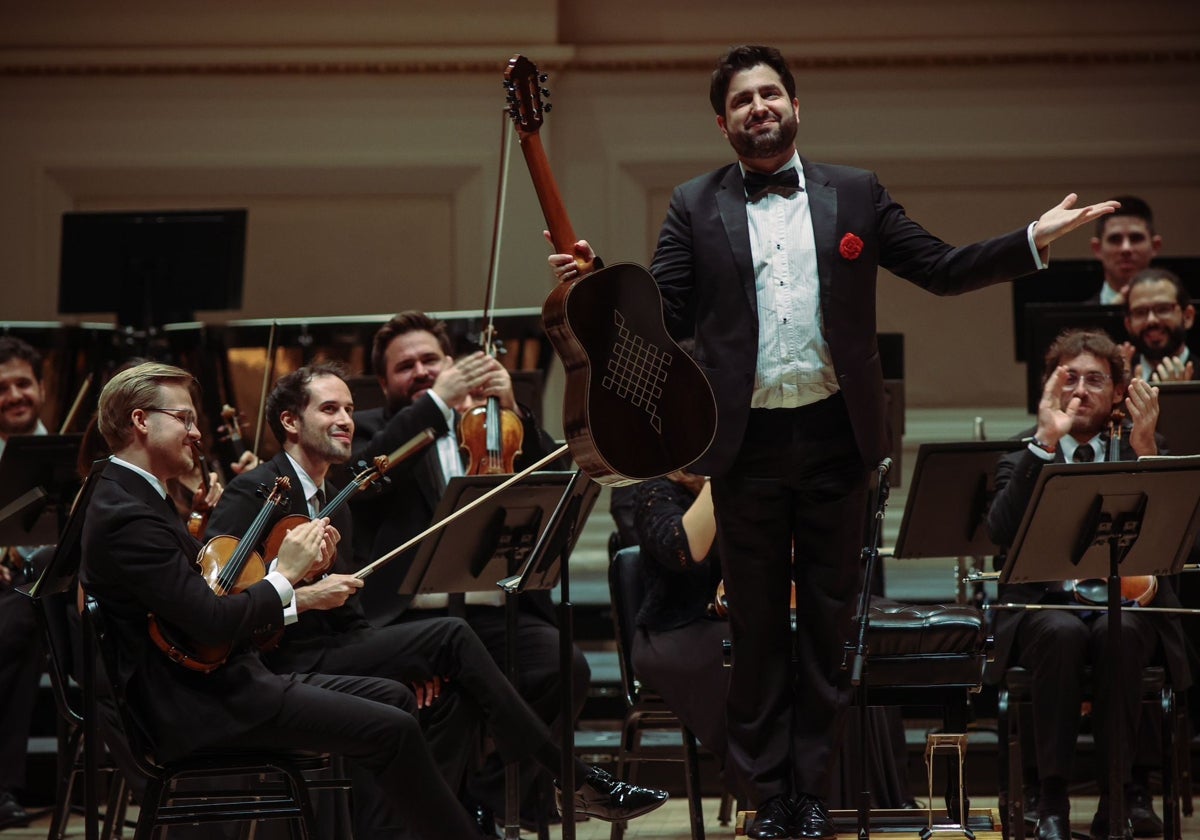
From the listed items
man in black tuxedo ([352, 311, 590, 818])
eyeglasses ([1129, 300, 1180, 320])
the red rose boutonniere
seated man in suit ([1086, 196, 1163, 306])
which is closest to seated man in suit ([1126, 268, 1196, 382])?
eyeglasses ([1129, 300, 1180, 320])

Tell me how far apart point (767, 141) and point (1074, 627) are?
167 centimetres

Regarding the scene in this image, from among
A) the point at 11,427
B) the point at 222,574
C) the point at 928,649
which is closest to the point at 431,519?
the point at 222,574

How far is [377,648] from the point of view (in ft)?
12.6

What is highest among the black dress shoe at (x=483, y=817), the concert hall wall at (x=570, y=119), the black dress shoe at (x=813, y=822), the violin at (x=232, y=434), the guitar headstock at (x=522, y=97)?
the concert hall wall at (x=570, y=119)

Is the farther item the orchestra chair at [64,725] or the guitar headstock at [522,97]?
the orchestra chair at [64,725]

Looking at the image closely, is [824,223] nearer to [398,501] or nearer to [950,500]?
[950,500]

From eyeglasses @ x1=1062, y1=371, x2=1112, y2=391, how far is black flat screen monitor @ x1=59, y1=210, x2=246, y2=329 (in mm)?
2723

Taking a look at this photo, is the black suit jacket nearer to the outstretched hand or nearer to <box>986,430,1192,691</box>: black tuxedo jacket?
the outstretched hand

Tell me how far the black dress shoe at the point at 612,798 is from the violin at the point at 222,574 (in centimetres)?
87

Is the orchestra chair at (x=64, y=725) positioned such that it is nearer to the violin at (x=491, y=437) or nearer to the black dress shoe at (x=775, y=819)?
the violin at (x=491, y=437)

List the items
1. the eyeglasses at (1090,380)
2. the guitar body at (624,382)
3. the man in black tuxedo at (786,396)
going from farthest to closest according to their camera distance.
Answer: the eyeglasses at (1090,380) → the man in black tuxedo at (786,396) → the guitar body at (624,382)

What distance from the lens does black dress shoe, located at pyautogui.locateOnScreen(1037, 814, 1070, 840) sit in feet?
13.4

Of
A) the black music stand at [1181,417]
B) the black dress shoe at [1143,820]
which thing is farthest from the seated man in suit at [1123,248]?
the black dress shoe at [1143,820]

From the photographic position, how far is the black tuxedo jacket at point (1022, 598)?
3.98m
